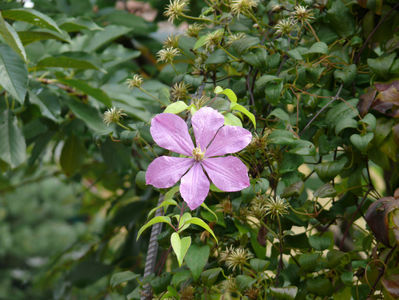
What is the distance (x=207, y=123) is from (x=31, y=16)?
1.24ft

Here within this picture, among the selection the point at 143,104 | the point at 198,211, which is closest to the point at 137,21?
the point at 143,104

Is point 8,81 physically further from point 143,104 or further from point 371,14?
point 371,14

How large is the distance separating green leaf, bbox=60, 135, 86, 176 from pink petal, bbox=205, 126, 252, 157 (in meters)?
0.67

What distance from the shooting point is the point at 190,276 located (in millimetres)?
520

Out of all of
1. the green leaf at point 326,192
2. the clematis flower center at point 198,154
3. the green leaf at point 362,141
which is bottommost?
the green leaf at point 326,192

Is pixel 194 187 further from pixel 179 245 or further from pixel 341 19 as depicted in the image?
pixel 341 19

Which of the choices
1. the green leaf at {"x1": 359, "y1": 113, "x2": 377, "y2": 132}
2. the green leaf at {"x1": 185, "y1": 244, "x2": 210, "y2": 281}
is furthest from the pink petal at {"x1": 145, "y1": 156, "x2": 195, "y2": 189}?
the green leaf at {"x1": 359, "y1": 113, "x2": 377, "y2": 132}

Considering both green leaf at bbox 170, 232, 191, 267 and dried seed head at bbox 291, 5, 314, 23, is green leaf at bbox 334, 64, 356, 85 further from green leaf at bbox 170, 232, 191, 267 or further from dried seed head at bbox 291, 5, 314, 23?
green leaf at bbox 170, 232, 191, 267

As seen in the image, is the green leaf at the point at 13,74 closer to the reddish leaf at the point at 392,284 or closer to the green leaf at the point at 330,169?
the green leaf at the point at 330,169

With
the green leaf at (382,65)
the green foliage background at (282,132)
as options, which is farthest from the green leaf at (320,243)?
the green leaf at (382,65)

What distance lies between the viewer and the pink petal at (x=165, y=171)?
1.40 feet

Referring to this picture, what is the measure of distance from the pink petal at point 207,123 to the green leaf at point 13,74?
0.33 meters

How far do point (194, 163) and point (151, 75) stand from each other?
84 cm

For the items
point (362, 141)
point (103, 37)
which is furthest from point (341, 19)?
point (103, 37)
